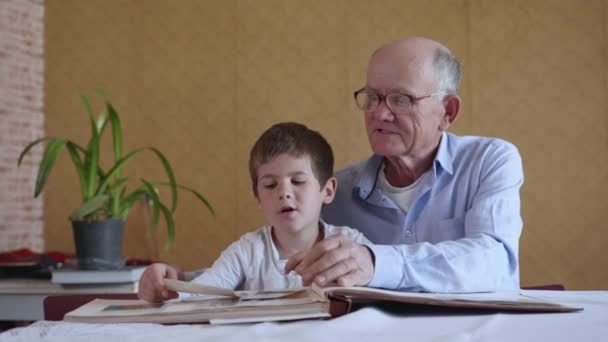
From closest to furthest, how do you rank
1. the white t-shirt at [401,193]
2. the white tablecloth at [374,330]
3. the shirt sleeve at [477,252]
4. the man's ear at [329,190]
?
the white tablecloth at [374,330]
the shirt sleeve at [477,252]
the man's ear at [329,190]
the white t-shirt at [401,193]

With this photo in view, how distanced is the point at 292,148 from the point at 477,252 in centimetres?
52

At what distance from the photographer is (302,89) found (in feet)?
11.5

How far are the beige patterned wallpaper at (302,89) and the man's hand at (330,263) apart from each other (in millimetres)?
2414

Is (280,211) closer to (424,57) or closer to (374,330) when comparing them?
(424,57)

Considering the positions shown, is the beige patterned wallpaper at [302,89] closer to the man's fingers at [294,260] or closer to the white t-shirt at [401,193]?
the white t-shirt at [401,193]

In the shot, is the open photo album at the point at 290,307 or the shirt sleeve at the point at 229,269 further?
the shirt sleeve at the point at 229,269

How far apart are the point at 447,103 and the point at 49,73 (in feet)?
9.32

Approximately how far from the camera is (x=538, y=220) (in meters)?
3.24

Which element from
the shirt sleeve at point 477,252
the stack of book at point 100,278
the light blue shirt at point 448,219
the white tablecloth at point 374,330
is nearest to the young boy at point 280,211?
the light blue shirt at point 448,219

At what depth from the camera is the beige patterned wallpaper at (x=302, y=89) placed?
3219mm

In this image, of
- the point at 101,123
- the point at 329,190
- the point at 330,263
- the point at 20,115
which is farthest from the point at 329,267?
the point at 20,115

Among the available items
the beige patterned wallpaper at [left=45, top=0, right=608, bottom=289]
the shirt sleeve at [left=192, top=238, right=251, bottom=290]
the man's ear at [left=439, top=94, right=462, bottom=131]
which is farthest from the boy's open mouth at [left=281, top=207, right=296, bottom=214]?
the beige patterned wallpaper at [left=45, top=0, right=608, bottom=289]

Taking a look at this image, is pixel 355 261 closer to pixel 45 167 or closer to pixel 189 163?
Answer: pixel 45 167

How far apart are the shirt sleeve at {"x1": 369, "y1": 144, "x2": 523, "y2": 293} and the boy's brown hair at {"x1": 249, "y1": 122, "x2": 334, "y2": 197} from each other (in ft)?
1.18
